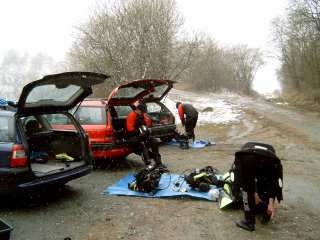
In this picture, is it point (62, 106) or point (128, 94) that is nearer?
point (62, 106)

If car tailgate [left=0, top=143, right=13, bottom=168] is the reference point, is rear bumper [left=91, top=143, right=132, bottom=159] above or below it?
below

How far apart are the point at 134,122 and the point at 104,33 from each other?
16.0 m

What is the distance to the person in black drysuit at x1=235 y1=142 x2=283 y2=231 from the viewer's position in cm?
517

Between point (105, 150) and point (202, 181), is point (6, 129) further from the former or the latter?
point (202, 181)

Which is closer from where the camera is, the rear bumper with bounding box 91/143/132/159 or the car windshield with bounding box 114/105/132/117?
the rear bumper with bounding box 91/143/132/159

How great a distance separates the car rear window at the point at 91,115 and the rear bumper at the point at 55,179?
88.1 inches

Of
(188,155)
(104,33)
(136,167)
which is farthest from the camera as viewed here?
(104,33)

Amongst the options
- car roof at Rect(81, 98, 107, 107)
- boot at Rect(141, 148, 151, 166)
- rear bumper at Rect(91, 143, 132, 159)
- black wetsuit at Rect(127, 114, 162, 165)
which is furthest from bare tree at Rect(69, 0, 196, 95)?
rear bumper at Rect(91, 143, 132, 159)

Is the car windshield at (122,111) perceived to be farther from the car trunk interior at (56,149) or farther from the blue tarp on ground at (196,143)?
the car trunk interior at (56,149)

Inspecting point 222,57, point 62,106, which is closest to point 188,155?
point 62,106

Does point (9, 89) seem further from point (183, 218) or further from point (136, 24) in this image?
point (183, 218)

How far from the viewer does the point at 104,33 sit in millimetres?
23500

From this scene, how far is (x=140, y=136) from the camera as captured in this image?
880 cm

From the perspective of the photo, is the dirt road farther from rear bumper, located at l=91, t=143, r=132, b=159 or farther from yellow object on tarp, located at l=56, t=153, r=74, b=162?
yellow object on tarp, located at l=56, t=153, r=74, b=162
